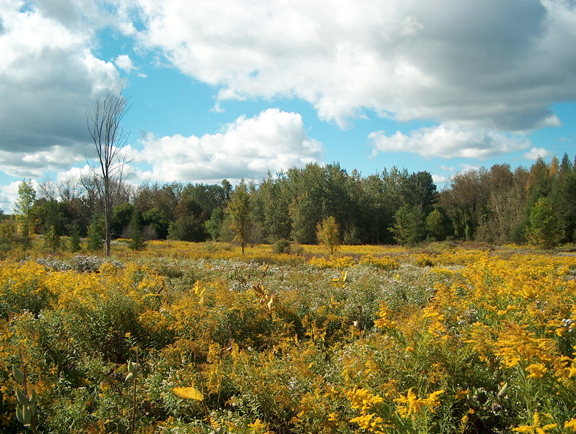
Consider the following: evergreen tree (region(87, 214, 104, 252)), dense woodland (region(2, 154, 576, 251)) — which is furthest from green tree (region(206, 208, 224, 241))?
evergreen tree (region(87, 214, 104, 252))

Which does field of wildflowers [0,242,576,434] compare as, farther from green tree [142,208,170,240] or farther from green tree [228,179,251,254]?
green tree [142,208,170,240]

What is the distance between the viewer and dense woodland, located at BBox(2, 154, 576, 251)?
106ft

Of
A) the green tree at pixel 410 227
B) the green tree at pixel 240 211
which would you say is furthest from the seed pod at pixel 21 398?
the green tree at pixel 410 227

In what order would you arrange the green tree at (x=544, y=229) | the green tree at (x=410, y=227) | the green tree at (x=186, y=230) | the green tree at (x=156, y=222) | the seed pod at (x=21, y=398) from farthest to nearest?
1. the green tree at (x=156, y=222)
2. the green tree at (x=186, y=230)
3. the green tree at (x=410, y=227)
4. the green tree at (x=544, y=229)
5. the seed pod at (x=21, y=398)

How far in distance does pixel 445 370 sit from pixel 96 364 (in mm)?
2708

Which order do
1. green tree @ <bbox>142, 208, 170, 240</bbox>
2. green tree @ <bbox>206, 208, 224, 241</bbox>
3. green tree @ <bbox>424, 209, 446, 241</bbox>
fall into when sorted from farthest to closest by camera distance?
1. green tree @ <bbox>206, 208, 224, 241</bbox>
2. green tree @ <bbox>142, 208, 170, 240</bbox>
3. green tree @ <bbox>424, 209, 446, 241</bbox>

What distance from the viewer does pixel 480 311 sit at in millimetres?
3660

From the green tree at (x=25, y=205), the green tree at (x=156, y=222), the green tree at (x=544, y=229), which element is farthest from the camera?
the green tree at (x=156, y=222)

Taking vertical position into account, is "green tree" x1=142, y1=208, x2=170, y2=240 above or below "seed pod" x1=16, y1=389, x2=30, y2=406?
above

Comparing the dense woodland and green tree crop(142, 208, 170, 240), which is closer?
the dense woodland

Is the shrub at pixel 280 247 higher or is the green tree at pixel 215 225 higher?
the green tree at pixel 215 225

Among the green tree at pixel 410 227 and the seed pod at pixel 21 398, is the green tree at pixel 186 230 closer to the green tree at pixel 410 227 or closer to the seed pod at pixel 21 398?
the green tree at pixel 410 227

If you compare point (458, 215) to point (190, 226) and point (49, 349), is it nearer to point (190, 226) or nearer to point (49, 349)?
point (190, 226)

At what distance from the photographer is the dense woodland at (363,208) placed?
32.3m
